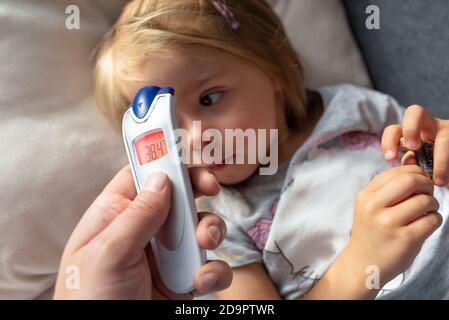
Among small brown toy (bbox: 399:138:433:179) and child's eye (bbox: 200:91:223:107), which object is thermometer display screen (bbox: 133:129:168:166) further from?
small brown toy (bbox: 399:138:433:179)

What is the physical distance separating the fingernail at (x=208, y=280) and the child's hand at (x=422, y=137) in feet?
0.78

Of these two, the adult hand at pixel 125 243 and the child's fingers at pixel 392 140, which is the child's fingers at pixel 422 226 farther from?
the adult hand at pixel 125 243

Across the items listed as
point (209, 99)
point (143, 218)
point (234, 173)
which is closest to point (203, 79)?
point (209, 99)

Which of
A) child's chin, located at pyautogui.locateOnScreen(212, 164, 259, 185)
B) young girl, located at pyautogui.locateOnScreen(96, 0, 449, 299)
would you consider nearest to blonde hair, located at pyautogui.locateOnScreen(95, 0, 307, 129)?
young girl, located at pyautogui.locateOnScreen(96, 0, 449, 299)

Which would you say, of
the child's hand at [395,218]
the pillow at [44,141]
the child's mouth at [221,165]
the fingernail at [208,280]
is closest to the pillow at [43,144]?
the pillow at [44,141]

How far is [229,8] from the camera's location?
693 mm

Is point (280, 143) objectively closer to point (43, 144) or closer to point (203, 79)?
point (203, 79)

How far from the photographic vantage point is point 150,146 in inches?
19.6

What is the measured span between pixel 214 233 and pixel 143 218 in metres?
0.07

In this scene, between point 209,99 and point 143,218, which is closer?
point 143,218

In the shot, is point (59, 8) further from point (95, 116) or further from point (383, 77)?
point (383, 77)

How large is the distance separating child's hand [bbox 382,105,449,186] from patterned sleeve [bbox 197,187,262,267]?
22cm

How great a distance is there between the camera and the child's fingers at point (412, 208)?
19.8 inches

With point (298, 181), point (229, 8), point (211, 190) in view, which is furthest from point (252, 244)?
point (229, 8)
